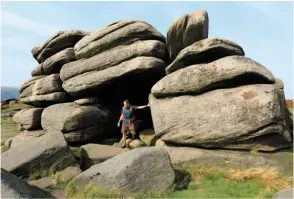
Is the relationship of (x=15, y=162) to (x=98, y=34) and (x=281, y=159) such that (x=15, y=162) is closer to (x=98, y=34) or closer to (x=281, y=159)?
(x=98, y=34)

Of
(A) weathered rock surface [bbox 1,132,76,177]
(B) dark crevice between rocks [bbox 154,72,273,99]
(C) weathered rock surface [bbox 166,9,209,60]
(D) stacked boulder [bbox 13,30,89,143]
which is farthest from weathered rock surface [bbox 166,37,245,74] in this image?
(D) stacked boulder [bbox 13,30,89,143]

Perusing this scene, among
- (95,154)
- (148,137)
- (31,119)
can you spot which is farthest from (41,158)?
(31,119)

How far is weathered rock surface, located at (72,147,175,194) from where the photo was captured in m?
12.8

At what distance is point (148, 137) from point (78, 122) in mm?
5064

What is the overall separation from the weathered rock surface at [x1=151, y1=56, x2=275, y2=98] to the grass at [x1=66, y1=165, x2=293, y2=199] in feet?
15.0

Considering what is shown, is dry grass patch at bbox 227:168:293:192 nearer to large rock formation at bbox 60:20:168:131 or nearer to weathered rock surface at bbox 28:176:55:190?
weathered rock surface at bbox 28:176:55:190

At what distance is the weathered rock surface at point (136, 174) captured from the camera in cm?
1282

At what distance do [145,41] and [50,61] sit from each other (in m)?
9.56

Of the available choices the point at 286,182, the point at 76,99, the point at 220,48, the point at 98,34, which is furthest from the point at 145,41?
the point at 286,182

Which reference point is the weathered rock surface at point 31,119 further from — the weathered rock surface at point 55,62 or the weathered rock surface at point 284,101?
the weathered rock surface at point 284,101

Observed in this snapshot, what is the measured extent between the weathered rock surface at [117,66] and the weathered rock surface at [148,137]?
12.7 ft

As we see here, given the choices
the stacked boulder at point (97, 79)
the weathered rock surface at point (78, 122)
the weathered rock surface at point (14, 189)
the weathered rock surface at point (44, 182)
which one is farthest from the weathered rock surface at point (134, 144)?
the weathered rock surface at point (14, 189)

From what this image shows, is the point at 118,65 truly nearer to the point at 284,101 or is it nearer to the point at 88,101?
the point at 88,101

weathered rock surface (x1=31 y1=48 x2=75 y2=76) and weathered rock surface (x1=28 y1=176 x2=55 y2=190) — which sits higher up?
weathered rock surface (x1=31 y1=48 x2=75 y2=76)
